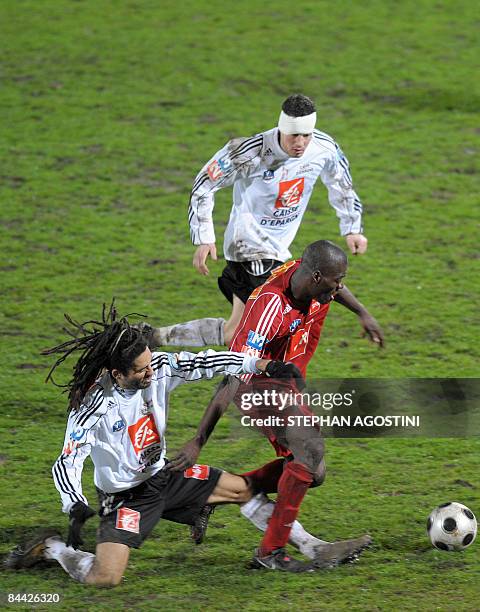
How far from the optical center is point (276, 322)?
660cm

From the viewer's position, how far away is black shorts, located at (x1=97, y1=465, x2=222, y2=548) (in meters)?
6.38

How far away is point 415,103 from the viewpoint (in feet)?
47.6

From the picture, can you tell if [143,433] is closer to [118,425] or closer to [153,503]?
[118,425]

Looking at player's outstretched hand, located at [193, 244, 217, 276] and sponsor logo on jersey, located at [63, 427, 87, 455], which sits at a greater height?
player's outstretched hand, located at [193, 244, 217, 276]

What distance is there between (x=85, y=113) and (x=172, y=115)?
1.08 metres

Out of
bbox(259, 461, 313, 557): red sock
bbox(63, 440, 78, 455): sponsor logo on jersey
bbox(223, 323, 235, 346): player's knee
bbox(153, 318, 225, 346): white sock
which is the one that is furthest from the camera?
bbox(153, 318, 225, 346): white sock

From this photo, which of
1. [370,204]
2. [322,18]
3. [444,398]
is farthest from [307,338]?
[322,18]

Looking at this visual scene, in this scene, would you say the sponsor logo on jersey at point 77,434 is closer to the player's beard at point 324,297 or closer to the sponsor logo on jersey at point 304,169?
the player's beard at point 324,297

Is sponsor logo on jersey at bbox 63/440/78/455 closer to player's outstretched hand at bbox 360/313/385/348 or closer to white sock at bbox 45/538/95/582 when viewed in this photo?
white sock at bbox 45/538/95/582

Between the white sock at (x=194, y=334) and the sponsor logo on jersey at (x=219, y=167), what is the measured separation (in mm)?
1308

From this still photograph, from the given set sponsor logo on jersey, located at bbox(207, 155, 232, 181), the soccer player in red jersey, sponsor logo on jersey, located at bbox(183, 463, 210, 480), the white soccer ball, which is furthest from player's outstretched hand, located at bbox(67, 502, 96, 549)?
sponsor logo on jersey, located at bbox(207, 155, 232, 181)

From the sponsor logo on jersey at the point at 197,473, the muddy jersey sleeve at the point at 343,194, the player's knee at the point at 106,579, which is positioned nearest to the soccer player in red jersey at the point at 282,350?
the sponsor logo on jersey at the point at 197,473

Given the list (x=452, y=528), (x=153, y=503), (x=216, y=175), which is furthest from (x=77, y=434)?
(x=216, y=175)

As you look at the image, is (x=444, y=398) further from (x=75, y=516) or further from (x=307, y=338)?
(x=75, y=516)
